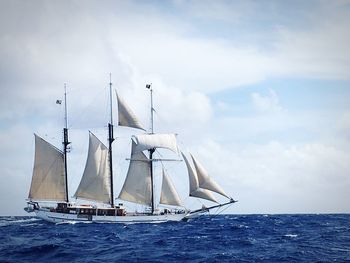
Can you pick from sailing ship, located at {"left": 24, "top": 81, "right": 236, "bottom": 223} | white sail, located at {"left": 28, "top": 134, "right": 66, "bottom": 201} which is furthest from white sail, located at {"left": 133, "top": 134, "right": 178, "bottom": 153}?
white sail, located at {"left": 28, "top": 134, "right": 66, "bottom": 201}

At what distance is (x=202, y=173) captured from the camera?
75.8 meters

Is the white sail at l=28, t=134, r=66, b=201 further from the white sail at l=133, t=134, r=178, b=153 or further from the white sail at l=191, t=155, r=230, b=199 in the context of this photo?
the white sail at l=191, t=155, r=230, b=199

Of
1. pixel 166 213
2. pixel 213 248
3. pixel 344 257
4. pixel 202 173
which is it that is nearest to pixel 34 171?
pixel 166 213

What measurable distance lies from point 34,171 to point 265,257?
56.2 m

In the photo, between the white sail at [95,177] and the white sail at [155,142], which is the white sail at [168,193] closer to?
the white sail at [155,142]

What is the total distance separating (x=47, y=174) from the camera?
82812 mm

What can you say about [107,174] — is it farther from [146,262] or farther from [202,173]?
[146,262]

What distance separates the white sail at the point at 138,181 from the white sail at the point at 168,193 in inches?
173

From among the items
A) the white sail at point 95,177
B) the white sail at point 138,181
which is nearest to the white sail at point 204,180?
the white sail at point 138,181

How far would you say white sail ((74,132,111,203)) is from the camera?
81750 millimetres

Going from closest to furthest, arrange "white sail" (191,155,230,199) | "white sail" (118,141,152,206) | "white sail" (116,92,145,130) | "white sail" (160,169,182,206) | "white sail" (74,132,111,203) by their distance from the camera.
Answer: "white sail" (191,155,230,199)
"white sail" (160,169,182,206)
"white sail" (74,132,111,203)
"white sail" (118,141,152,206)
"white sail" (116,92,145,130)

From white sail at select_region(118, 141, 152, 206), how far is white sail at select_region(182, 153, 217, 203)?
10.5m

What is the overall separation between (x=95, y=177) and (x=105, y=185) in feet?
8.01

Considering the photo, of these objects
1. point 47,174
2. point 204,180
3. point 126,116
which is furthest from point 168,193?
point 47,174
